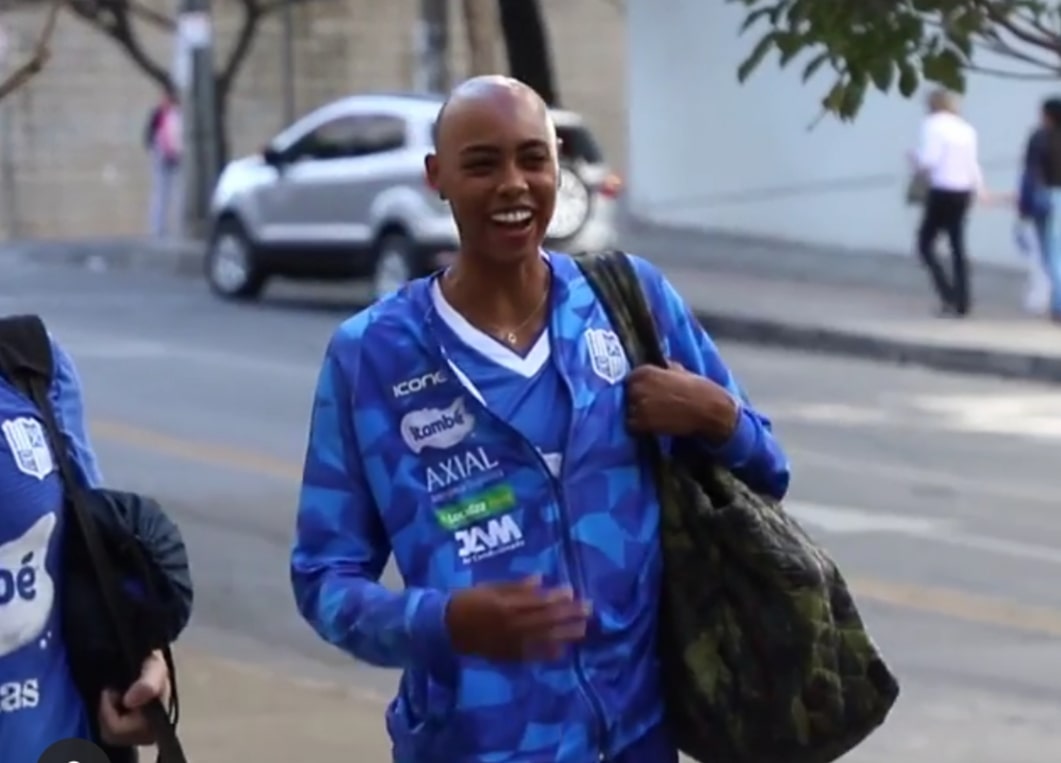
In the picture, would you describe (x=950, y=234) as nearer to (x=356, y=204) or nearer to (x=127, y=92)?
(x=356, y=204)

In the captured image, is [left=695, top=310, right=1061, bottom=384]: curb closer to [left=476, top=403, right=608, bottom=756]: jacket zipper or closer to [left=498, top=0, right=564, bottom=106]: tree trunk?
[left=498, top=0, right=564, bottom=106]: tree trunk

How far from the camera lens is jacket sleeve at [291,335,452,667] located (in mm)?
3680

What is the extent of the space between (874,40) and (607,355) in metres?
2.62

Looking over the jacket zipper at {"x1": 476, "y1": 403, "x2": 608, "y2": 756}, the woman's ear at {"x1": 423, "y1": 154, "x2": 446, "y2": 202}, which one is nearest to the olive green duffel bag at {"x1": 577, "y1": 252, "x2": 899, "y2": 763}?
the jacket zipper at {"x1": 476, "y1": 403, "x2": 608, "y2": 756}

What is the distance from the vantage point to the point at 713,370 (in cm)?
392

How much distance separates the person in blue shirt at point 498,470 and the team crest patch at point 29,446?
36 centimetres

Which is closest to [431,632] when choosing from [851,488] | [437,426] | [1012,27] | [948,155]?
[437,426]

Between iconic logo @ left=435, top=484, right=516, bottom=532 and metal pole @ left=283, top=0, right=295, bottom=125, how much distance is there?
3466 centimetres

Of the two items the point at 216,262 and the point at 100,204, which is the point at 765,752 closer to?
the point at 216,262

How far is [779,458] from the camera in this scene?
388 cm

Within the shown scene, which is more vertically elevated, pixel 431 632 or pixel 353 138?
pixel 431 632

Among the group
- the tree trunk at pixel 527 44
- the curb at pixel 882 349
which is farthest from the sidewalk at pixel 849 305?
the tree trunk at pixel 527 44

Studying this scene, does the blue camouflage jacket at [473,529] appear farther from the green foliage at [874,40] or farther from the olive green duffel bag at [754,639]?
the green foliage at [874,40]

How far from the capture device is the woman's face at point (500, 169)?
3674 millimetres
